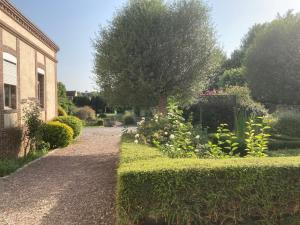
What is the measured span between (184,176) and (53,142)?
10.3 m

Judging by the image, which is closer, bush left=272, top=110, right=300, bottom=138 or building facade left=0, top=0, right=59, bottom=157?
building facade left=0, top=0, right=59, bottom=157

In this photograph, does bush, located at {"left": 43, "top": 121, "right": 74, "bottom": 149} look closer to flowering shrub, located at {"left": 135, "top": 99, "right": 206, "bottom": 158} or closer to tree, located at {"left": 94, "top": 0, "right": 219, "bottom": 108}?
tree, located at {"left": 94, "top": 0, "right": 219, "bottom": 108}

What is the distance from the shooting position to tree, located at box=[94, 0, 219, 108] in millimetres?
10633

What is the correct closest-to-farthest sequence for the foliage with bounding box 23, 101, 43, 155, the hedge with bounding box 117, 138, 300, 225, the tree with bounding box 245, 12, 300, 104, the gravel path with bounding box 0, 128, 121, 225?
the hedge with bounding box 117, 138, 300, 225
the gravel path with bounding box 0, 128, 121, 225
the foliage with bounding box 23, 101, 43, 155
the tree with bounding box 245, 12, 300, 104

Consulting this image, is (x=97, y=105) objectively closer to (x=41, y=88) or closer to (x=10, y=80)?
(x=41, y=88)

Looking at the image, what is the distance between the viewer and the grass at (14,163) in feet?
27.2

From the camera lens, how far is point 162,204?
3.86 meters

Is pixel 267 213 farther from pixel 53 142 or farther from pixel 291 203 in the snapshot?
pixel 53 142

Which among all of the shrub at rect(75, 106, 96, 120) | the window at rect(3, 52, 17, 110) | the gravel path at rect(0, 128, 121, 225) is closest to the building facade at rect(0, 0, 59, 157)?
the window at rect(3, 52, 17, 110)

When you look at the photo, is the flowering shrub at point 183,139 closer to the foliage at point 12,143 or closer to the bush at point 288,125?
the foliage at point 12,143

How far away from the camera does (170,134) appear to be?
7461mm

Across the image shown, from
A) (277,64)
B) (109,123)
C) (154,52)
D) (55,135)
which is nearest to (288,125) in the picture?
(154,52)

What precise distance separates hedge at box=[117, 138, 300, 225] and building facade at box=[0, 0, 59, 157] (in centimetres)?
694

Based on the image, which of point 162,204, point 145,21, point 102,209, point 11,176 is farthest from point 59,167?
point 162,204
